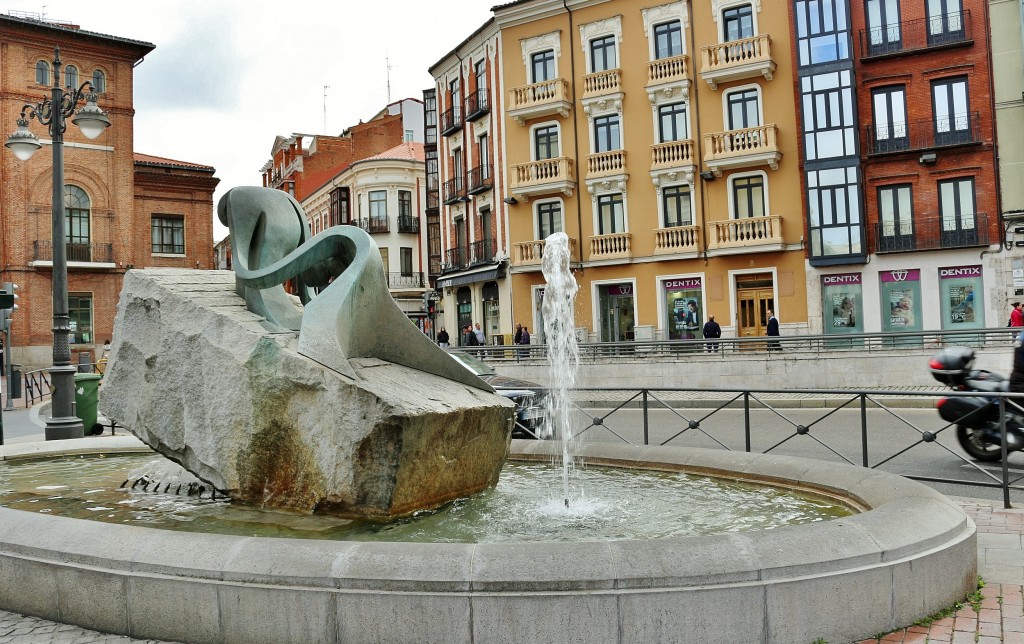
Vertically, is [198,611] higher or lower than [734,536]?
lower

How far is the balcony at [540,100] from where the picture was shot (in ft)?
105

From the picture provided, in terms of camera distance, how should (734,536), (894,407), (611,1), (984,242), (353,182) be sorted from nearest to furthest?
(734,536) → (894,407) → (984,242) → (611,1) → (353,182)

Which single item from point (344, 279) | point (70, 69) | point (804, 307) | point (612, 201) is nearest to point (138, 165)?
point (70, 69)

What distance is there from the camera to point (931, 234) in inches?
1041

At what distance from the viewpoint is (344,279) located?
5.75 meters

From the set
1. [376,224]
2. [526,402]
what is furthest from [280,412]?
[376,224]

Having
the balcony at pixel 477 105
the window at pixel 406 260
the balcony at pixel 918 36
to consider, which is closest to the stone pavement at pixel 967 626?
the balcony at pixel 918 36

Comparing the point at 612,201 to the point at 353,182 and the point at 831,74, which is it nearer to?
the point at 831,74

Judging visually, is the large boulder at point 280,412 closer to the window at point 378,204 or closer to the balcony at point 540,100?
the balcony at point 540,100

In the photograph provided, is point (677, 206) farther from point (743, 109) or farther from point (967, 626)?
point (967, 626)

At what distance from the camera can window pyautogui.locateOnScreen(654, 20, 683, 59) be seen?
99.3 ft

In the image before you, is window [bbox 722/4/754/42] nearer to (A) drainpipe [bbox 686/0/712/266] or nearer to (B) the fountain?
(A) drainpipe [bbox 686/0/712/266]

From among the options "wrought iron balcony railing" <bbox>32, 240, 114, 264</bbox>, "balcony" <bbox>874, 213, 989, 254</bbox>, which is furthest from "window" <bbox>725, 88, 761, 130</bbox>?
"wrought iron balcony railing" <bbox>32, 240, 114, 264</bbox>

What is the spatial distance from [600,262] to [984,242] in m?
12.7
